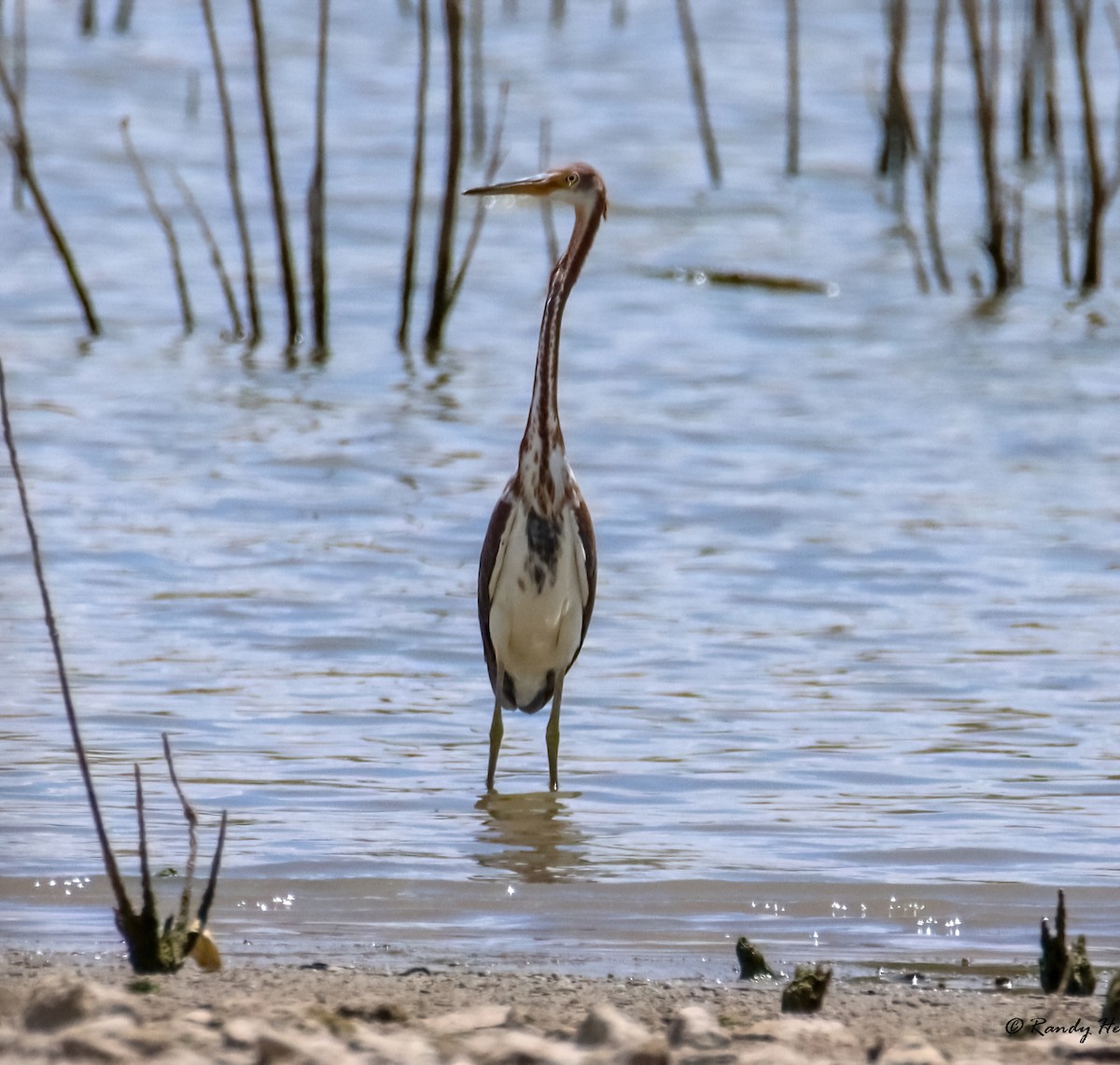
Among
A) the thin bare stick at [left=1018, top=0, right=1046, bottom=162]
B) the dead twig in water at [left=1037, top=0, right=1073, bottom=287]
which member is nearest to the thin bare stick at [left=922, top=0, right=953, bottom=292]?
the dead twig in water at [left=1037, top=0, right=1073, bottom=287]

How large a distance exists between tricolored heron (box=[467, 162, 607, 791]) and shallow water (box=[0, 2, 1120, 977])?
0.31 metres

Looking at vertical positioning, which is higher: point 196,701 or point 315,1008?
point 315,1008

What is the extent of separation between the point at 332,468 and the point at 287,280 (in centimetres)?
164

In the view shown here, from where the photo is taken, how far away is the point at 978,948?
14.5 feet

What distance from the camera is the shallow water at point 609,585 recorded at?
4848mm

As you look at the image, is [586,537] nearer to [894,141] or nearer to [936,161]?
[936,161]

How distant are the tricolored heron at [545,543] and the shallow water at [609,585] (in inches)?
12.3

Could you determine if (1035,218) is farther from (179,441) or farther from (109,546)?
(109,546)

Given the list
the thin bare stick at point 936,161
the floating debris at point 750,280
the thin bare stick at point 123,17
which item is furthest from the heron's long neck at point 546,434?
the thin bare stick at point 123,17

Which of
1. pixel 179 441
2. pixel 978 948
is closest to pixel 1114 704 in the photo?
pixel 978 948

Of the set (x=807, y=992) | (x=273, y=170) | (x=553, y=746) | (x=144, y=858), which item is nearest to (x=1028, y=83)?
(x=273, y=170)

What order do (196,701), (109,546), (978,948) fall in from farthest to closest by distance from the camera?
(109,546), (196,701), (978,948)

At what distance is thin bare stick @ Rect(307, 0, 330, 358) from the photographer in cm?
1017

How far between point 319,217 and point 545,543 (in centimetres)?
516
